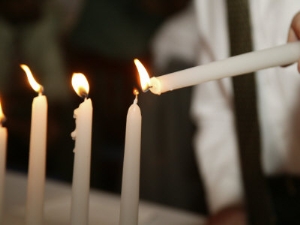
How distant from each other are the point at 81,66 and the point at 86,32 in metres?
0.12

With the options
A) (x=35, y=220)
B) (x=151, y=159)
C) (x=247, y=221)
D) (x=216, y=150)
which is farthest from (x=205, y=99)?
(x=151, y=159)

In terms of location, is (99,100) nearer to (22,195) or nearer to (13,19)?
(13,19)

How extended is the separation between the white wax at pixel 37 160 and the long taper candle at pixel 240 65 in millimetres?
108

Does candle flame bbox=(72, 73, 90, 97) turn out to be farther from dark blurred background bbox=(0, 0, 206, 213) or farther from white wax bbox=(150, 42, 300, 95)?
dark blurred background bbox=(0, 0, 206, 213)

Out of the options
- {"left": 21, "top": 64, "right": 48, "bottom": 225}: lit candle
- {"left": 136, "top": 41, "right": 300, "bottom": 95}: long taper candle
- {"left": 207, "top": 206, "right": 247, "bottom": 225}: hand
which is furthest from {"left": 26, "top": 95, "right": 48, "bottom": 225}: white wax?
{"left": 207, "top": 206, "right": 247, "bottom": 225}: hand

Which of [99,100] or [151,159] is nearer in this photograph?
[151,159]

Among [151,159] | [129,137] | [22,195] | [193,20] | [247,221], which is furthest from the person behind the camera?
[151,159]

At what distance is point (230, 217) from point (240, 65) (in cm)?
34

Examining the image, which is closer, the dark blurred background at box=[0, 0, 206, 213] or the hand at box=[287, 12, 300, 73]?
the hand at box=[287, 12, 300, 73]

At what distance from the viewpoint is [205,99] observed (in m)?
0.67

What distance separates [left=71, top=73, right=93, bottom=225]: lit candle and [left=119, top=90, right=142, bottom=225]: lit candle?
0.03 metres

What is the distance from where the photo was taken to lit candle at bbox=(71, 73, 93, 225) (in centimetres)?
30

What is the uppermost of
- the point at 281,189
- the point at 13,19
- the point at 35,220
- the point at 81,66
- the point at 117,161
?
the point at 13,19

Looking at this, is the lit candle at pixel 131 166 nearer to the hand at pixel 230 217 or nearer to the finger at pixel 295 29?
the finger at pixel 295 29
